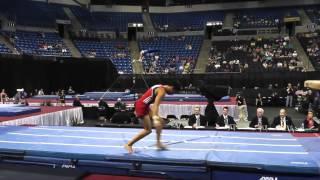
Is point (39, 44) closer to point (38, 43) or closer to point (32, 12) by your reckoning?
point (38, 43)

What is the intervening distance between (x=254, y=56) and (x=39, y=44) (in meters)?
16.8

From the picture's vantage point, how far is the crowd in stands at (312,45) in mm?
28941

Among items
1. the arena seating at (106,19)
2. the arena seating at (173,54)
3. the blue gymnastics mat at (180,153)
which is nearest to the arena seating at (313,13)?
the arena seating at (173,54)

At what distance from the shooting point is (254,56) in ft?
102

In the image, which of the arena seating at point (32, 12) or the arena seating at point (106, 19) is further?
the arena seating at point (106, 19)

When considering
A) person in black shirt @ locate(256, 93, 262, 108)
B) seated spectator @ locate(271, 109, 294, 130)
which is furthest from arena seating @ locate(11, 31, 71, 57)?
seated spectator @ locate(271, 109, 294, 130)

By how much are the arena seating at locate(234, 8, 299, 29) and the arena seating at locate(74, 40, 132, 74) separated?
1056 centimetres

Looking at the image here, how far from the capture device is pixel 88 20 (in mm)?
37375

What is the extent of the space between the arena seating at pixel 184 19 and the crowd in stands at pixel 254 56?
3854mm

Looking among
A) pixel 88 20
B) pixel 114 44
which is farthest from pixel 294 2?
pixel 88 20

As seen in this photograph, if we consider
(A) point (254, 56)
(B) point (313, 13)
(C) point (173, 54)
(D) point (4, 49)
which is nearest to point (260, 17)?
(B) point (313, 13)

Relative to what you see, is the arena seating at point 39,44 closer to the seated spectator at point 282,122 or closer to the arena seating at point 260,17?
the arena seating at point 260,17

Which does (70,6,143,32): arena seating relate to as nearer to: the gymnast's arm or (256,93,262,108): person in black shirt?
(256,93,262,108): person in black shirt

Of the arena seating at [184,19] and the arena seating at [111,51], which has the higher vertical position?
the arena seating at [184,19]
